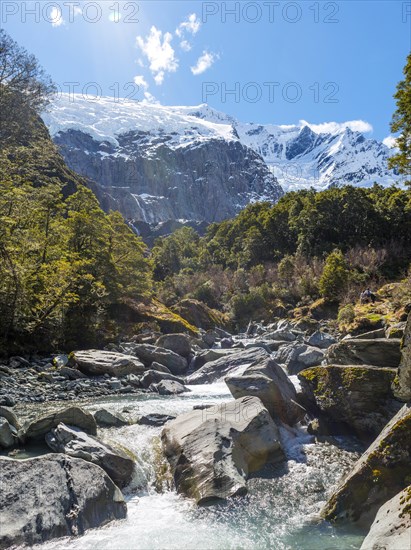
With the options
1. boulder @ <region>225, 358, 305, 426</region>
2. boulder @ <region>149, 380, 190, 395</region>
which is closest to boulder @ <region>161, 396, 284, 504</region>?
boulder @ <region>225, 358, 305, 426</region>

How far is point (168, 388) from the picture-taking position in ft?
53.0

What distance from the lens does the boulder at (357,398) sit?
9.80 m

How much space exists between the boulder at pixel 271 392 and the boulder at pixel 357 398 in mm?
746

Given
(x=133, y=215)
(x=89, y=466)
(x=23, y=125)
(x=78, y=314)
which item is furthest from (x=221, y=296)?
(x=133, y=215)

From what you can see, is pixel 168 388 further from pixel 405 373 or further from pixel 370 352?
pixel 405 373

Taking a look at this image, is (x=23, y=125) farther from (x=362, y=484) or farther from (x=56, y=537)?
(x=362, y=484)

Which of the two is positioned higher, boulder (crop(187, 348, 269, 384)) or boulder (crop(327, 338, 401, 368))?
boulder (crop(327, 338, 401, 368))

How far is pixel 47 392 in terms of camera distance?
1477cm

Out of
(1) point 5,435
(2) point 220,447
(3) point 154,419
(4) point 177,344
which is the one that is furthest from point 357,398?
(4) point 177,344

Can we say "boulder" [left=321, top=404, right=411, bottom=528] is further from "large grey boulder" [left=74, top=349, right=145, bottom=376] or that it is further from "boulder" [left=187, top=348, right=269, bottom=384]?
"large grey boulder" [left=74, top=349, right=145, bottom=376]

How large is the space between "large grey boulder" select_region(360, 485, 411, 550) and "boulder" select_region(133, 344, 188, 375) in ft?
52.9

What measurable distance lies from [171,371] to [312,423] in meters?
11.1

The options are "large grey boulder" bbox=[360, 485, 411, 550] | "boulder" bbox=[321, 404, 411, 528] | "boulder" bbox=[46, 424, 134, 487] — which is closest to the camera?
"large grey boulder" bbox=[360, 485, 411, 550]

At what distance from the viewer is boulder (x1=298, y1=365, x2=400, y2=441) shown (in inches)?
386
